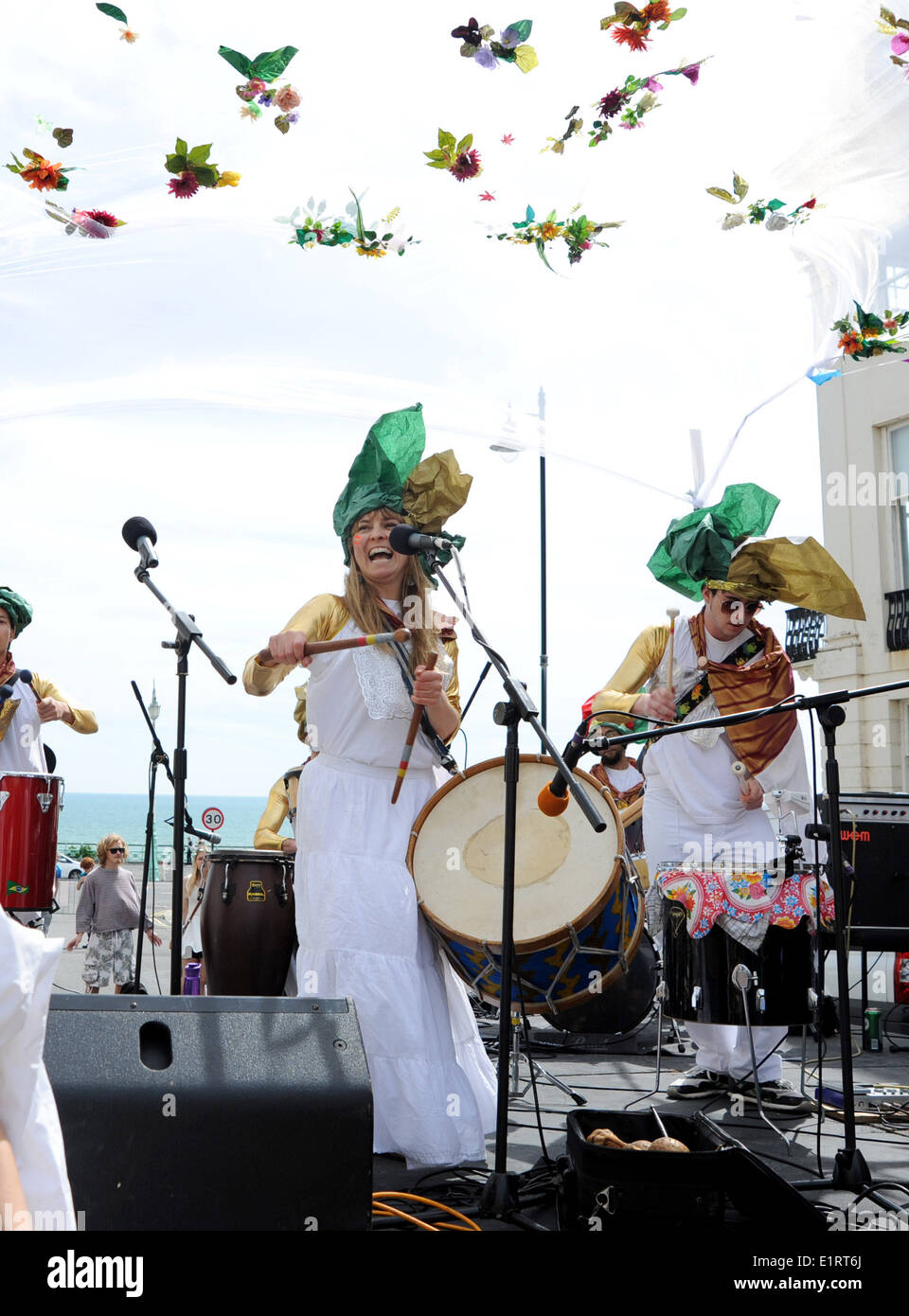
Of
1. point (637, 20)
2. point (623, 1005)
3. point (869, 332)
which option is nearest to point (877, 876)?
point (623, 1005)

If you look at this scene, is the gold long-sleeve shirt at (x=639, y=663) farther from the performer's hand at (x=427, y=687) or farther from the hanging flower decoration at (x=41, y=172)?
the hanging flower decoration at (x=41, y=172)

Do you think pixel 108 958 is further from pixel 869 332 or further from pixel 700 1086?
pixel 869 332

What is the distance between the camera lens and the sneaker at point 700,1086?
4.60m

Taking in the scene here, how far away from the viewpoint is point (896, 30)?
3.34 m

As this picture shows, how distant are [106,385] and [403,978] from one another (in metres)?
2.06

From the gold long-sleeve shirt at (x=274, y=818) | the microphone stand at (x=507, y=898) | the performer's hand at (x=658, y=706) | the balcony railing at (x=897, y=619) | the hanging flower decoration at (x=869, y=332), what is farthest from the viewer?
the balcony railing at (x=897, y=619)

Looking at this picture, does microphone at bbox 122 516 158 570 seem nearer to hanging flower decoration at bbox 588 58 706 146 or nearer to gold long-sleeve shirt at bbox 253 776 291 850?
hanging flower decoration at bbox 588 58 706 146

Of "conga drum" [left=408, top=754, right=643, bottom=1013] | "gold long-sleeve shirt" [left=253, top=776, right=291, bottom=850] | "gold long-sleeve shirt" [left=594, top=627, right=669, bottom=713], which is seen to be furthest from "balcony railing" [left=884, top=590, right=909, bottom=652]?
"conga drum" [left=408, top=754, right=643, bottom=1013]

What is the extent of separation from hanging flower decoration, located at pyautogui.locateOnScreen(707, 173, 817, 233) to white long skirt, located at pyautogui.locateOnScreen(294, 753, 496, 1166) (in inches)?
88.1

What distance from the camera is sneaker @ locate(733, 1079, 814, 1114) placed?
431 cm

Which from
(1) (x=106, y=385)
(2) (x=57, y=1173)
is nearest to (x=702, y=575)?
(1) (x=106, y=385)

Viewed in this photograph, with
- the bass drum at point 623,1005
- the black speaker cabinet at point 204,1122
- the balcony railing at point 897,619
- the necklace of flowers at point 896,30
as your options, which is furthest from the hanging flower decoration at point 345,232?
the balcony railing at point 897,619

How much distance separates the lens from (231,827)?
130125 millimetres

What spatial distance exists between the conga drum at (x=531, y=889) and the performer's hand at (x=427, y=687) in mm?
254
